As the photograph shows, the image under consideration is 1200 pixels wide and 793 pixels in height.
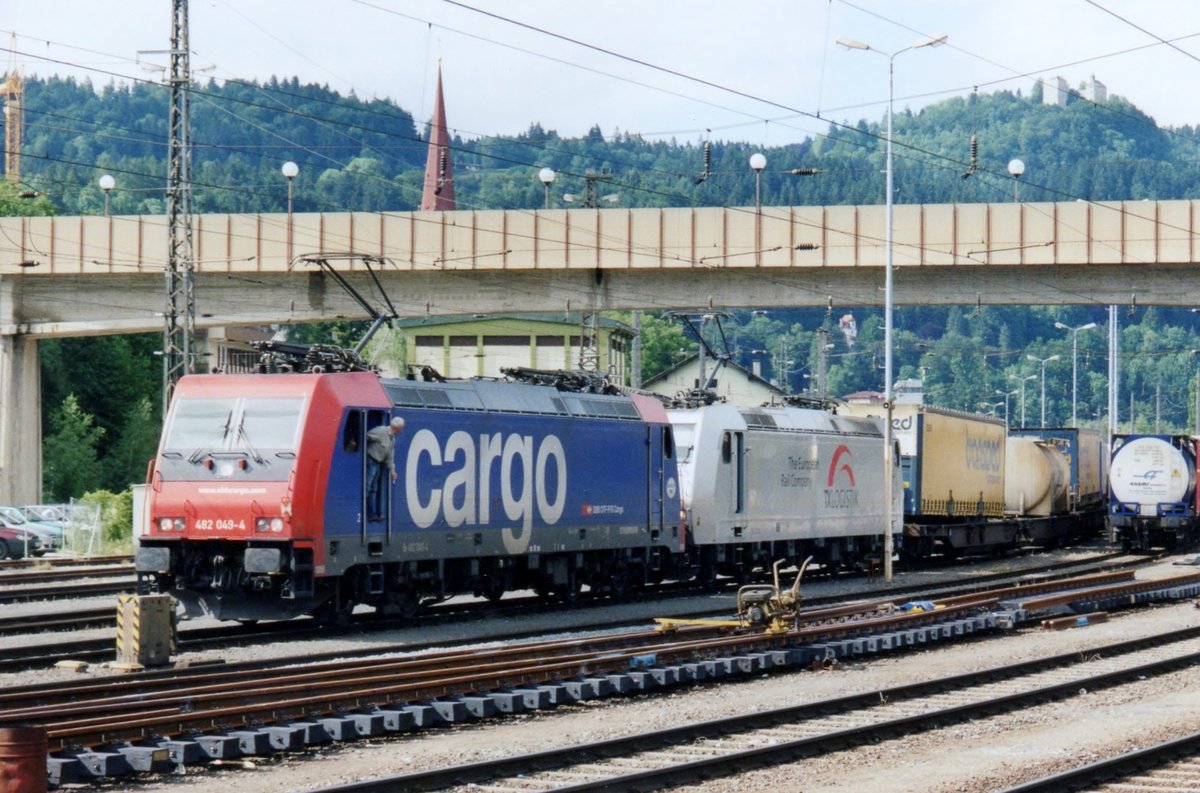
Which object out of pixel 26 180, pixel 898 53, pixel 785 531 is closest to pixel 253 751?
pixel 785 531

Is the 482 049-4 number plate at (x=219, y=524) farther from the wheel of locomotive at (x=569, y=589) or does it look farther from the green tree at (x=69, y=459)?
the green tree at (x=69, y=459)

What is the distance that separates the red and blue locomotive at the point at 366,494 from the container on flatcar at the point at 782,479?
358cm

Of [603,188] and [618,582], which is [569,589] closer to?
[618,582]

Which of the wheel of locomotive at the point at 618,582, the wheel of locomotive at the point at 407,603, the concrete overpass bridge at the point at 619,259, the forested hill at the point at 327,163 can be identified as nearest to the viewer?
the wheel of locomotive at the point at 407,603

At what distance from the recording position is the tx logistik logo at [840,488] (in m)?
37.6

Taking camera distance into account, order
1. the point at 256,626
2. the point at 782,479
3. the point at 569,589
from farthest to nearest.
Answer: the point at 782,479 < the point at 569,589 < the point at 256,626

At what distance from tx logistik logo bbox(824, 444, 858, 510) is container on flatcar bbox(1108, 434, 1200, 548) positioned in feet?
42.5

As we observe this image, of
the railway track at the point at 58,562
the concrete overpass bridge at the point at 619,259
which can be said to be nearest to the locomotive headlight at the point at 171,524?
the railway track at the point at 58,562

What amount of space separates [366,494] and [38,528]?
2733cm

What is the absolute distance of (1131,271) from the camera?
45906 millimetres

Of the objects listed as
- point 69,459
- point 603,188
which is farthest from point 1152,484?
point 603,188

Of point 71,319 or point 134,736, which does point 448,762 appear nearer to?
point 134,736

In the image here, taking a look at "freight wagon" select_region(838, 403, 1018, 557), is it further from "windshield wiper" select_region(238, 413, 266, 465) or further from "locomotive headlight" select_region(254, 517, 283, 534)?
"locomotive headlight" select_region(254, 517, 283, 534)

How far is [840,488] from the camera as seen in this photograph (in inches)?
1497
